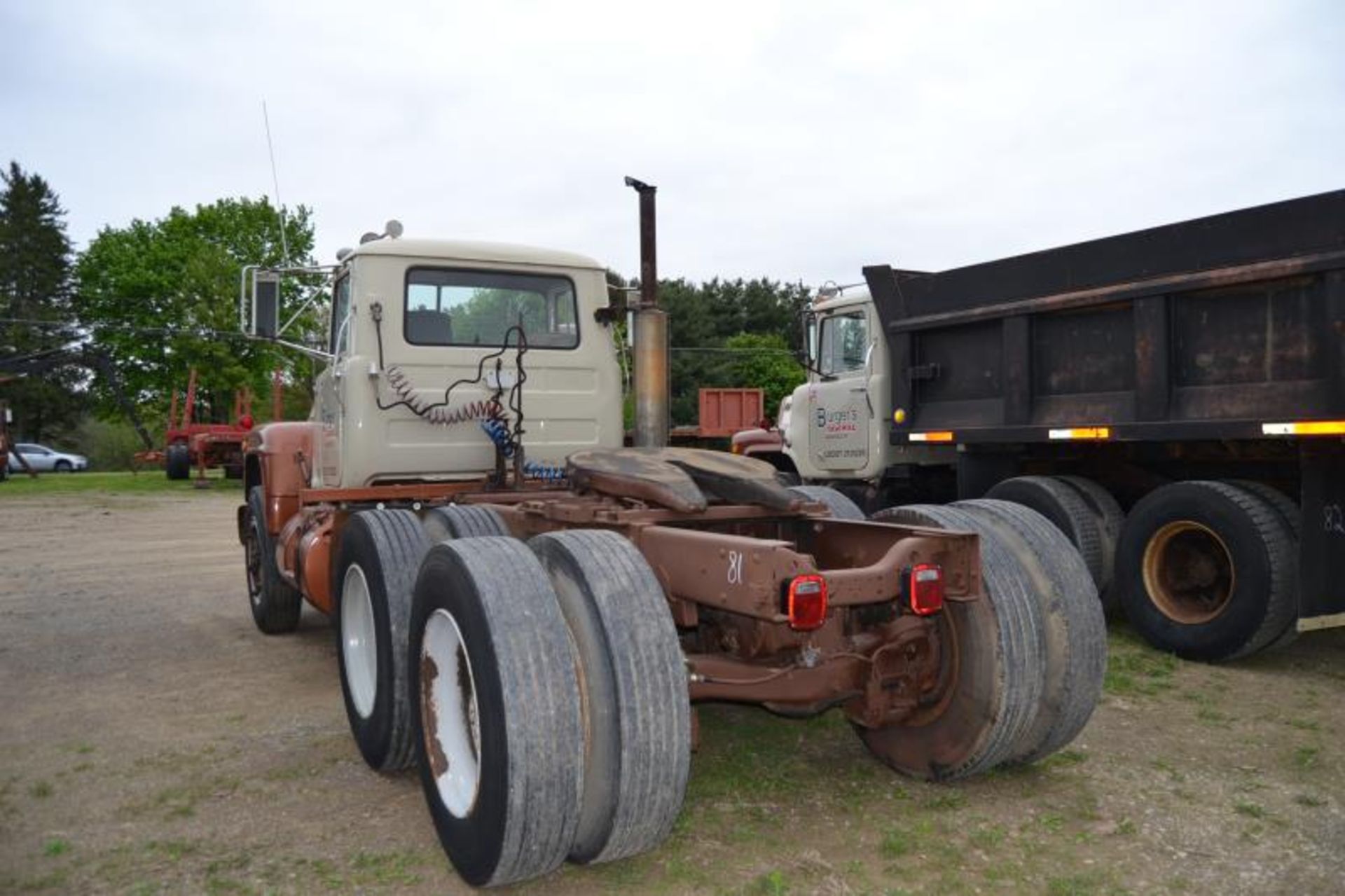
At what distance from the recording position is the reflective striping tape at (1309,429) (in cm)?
544

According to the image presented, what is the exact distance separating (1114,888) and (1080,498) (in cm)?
441

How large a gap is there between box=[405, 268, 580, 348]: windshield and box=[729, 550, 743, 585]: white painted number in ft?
10.7

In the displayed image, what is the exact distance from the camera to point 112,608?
8.64m

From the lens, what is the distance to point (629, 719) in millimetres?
3012

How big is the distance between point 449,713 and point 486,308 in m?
3.18

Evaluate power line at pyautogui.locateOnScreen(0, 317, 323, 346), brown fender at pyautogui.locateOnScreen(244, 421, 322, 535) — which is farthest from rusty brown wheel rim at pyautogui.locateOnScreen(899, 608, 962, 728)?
power line at pyautogui.locateOnScreen(0, 317, 323, 346)

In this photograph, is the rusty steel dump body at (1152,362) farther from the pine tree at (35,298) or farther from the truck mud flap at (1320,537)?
the pine tree at (35,298)

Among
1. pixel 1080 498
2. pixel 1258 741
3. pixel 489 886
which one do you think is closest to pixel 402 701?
pixel 489 886

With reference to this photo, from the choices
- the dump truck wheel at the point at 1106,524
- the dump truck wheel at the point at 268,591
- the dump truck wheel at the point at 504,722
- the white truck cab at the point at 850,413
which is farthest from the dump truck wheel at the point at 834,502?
the dump truck wheel at the point at 268,591

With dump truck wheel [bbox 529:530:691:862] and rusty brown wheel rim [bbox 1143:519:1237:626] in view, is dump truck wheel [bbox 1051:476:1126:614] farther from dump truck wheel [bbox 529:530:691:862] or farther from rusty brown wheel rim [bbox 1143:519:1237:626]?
dump truck wheel [bbox 529:530:691:862]

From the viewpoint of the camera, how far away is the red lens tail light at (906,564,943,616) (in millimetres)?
3461

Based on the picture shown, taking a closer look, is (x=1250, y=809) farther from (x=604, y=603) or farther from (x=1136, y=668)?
(x=604, y=603)

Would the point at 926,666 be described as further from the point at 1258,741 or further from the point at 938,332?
the point at 938,332

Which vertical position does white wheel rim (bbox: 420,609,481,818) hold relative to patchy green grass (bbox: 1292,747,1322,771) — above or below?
above
